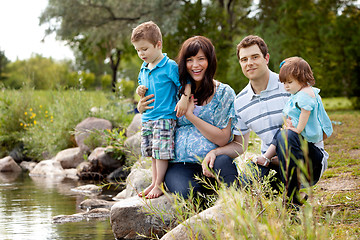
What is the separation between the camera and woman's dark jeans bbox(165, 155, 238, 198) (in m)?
3.84

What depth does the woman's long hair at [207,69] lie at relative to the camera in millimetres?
3898

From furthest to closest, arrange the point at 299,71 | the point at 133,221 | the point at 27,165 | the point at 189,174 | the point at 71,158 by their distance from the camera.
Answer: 1. the point at 27,165
2. the point at 71,158
3. the point at 133,221
4. the point at 189,174
5. the point at 299,71

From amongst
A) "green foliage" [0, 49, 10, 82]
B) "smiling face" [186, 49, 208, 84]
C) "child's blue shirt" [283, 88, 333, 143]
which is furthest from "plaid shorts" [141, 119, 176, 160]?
"green foliage" [0, 49, 10, 82]

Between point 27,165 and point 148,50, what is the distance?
26.9 feet

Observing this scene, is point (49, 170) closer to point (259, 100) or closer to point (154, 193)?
point (154, 193)

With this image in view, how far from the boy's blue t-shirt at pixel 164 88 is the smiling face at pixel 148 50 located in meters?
0.08

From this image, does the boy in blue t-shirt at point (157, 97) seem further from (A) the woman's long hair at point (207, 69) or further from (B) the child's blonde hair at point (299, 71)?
(B) the child's blonde hair at point (299, 71)

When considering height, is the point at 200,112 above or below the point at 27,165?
above

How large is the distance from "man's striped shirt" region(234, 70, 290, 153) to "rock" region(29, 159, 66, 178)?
647 centimetres

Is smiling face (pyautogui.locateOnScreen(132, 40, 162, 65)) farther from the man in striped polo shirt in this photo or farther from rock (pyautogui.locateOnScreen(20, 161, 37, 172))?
rock (pyautogui.locateOnScreen(20, 161, 37, 172))

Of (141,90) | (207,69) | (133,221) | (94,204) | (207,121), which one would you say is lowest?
(94,204)

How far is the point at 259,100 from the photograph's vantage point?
13.3ft

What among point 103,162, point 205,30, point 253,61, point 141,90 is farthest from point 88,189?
point 205,30

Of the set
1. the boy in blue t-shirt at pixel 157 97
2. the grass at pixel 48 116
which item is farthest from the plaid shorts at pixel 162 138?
the grass at pixel 48 116
